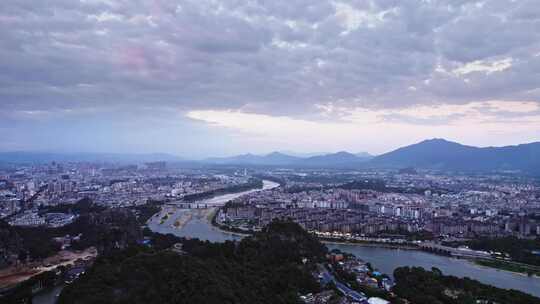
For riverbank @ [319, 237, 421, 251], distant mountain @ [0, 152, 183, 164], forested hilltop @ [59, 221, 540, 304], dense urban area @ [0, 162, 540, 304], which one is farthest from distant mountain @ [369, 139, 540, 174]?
distant mountain @ [0, 152, 183, 164]

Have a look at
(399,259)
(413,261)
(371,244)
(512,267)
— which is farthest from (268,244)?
(512,267)

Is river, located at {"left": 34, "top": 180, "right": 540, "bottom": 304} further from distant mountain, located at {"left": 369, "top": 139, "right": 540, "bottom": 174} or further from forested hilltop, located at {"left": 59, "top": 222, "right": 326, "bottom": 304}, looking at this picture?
distant mountain, located at {"left": 369, "top": 139, "right": 540, "bottom": 174}

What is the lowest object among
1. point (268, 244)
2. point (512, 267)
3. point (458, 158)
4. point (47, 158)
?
point (512, 267)

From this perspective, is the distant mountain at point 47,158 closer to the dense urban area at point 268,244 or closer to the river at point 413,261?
the dense urban area at point 268,244

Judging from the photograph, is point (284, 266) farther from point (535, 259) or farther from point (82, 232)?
point (82, 232)

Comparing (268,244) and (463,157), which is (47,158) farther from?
(268,244)

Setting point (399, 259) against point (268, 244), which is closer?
point (268, 244)

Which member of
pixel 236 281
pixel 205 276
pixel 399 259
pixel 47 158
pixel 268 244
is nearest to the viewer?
pixel 205 276
